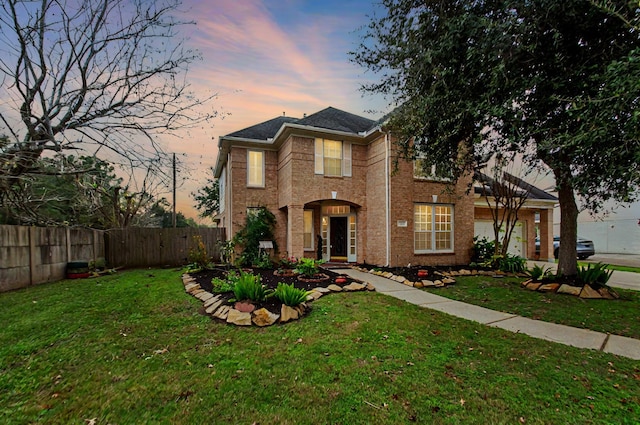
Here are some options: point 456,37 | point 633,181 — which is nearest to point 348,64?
point 456,37

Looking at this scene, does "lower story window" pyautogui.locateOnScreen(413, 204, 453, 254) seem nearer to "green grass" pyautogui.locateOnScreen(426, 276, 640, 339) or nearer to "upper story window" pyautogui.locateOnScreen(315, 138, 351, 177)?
"green grass" pyautogui.locateOnScreen(426, 276, 640, 339)

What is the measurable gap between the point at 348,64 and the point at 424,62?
2261 millimetres

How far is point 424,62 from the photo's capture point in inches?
207

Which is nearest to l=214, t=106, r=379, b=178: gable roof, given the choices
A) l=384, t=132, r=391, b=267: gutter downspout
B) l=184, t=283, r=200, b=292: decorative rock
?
l=384, t=132, r=391, b=267: gutter downspout

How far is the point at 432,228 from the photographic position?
10828 mm

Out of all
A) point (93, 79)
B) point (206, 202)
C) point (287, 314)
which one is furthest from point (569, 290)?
point (206, 202)

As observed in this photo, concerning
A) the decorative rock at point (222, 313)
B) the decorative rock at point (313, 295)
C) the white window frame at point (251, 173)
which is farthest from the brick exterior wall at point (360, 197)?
the decorative rock at point (222, 313)

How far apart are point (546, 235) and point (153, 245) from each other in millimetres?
19808

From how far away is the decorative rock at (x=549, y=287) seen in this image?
697 centimetres

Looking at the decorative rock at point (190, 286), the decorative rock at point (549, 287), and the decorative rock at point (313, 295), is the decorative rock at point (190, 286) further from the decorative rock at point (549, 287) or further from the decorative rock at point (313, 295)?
the decorative rock at point (549, 287)

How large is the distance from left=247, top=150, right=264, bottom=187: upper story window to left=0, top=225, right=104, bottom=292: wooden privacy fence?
596 cm

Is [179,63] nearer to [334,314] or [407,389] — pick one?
[334,314]

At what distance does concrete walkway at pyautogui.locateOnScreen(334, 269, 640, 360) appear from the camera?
12.6 ft

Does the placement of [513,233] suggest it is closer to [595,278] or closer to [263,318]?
[595,278]
